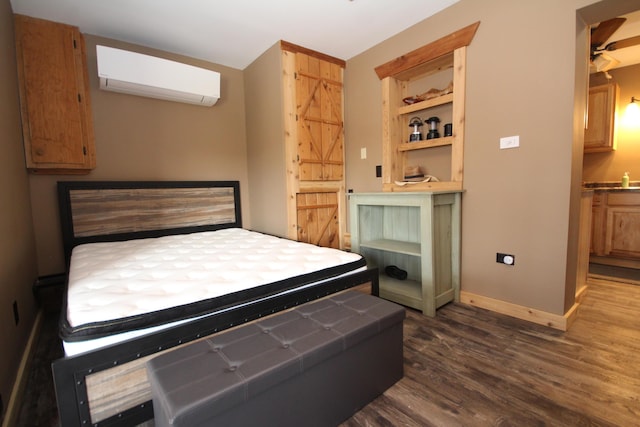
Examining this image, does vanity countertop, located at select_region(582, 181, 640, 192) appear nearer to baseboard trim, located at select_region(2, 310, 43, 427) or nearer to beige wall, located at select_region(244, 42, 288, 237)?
beige wall, located at select_region(244, 42, 288, 237)

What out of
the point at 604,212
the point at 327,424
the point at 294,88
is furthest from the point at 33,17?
the point at 604,212

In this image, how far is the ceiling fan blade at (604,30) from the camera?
2580 mm

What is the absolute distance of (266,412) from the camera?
3.45 ft

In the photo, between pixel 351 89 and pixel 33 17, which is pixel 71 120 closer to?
pixel 33 17

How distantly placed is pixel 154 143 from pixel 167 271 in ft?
6.98

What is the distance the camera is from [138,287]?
1.50 m

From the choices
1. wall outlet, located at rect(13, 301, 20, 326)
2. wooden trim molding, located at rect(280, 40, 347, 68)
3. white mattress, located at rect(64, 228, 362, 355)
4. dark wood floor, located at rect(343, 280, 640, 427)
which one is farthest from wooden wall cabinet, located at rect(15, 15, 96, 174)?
dark wood floor, located at rect(343, 280, 640, 427)

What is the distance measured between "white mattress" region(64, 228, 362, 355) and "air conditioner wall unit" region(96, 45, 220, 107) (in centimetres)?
156

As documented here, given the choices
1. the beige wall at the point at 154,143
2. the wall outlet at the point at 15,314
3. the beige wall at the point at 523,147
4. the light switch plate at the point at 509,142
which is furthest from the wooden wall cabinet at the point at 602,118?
the wall outlet at the point at 15,314

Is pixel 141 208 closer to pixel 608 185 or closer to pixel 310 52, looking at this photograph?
pixel 310 52

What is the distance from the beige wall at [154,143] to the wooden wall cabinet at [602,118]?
465cm

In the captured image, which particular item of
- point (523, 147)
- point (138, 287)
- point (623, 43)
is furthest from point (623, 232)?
point (138, 287)

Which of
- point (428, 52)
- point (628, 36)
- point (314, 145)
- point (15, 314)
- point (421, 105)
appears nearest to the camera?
point (15, 314)

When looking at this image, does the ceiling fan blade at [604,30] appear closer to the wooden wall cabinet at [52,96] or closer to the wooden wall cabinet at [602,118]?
the wooden wall cabinet at [602,118]
